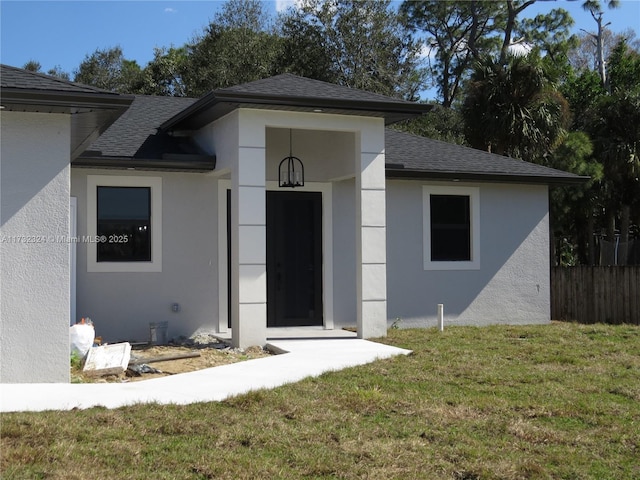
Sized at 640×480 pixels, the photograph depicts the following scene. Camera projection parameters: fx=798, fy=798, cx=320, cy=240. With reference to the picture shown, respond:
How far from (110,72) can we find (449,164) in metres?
26.2

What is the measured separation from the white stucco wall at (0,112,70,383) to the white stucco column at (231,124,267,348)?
3.56m

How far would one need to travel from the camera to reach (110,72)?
38.5 meters

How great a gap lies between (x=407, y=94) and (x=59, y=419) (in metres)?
32.6

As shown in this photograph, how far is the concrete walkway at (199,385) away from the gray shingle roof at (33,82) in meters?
3.33

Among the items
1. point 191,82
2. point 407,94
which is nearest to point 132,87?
point 191,82

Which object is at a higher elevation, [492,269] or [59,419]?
[492,269]

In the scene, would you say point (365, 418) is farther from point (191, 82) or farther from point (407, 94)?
point (407, 94)

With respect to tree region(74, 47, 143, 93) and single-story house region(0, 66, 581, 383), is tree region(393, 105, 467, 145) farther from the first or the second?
single-story house region(0, 66, 581, 383)

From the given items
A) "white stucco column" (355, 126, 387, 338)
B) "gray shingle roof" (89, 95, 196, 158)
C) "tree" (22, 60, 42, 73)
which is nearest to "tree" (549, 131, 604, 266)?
"white stucco column" (355, 126, 387, 338)

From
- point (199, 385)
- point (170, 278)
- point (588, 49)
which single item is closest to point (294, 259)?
point (170, 278)

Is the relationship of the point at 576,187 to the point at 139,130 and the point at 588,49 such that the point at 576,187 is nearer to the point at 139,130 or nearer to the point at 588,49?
the point at 139,130

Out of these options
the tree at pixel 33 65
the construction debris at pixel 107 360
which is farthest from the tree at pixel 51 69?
the construction debris at pixel 107 360

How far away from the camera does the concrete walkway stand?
26.3 feet

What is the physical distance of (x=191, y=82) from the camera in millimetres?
33312
